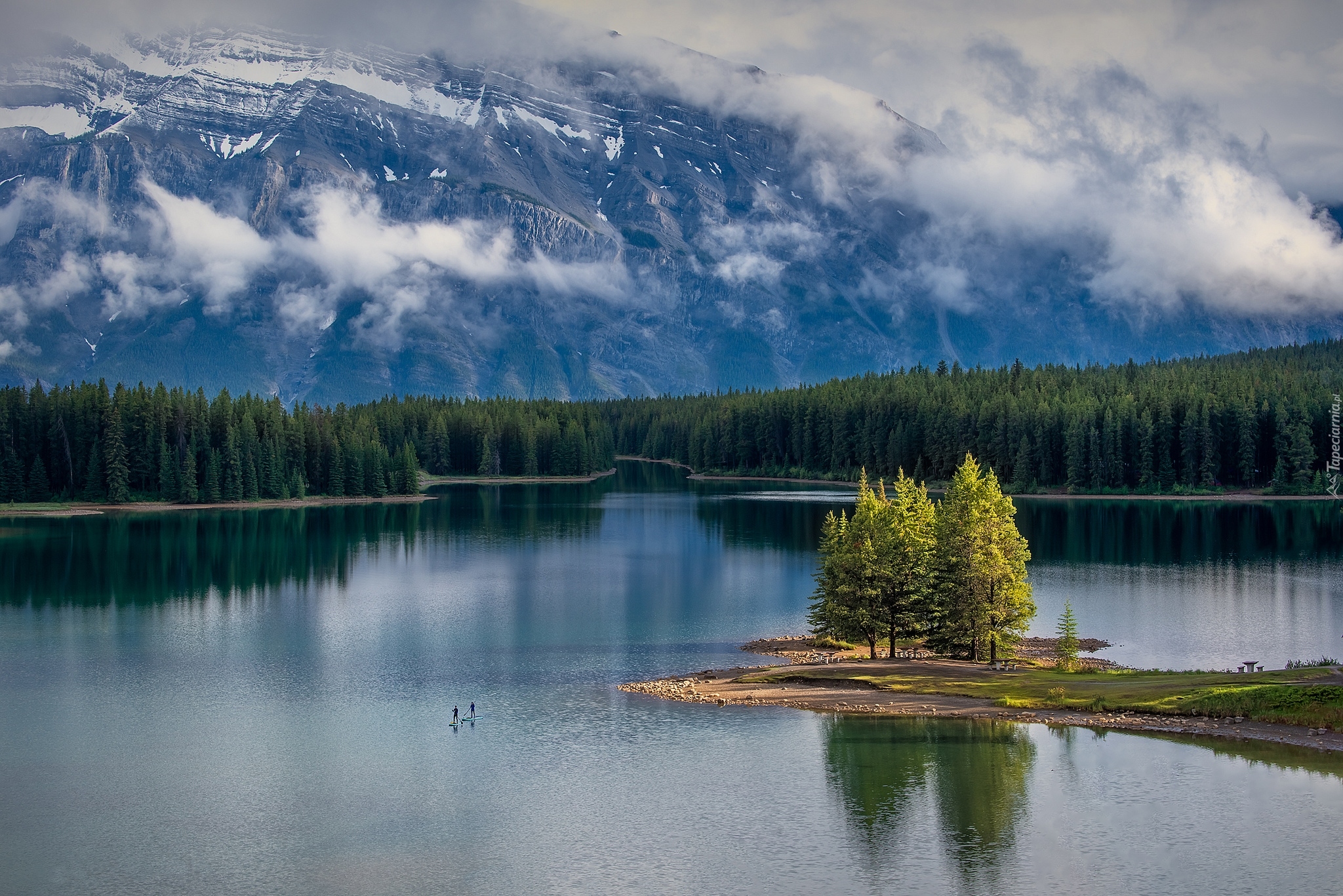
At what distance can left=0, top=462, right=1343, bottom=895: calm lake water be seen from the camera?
40.9m

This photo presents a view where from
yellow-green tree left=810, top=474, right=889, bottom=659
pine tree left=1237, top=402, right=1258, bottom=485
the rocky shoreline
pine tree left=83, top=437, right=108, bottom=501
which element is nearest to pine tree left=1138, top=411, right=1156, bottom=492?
pine tree left=1237, top=402, right=1258, bottom=485

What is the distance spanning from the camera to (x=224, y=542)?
453 feet

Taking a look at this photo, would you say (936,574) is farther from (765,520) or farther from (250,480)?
(250,480)

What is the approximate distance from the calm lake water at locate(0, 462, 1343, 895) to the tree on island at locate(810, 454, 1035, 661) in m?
7.77

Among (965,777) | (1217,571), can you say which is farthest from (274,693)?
(1217,571)

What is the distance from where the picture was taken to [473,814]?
46.0m

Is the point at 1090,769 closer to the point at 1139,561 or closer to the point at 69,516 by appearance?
the point at 1139,561

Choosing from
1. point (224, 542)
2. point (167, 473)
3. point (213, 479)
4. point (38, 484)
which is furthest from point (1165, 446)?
point (38, 484)

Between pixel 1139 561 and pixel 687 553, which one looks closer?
pixel 1139 561

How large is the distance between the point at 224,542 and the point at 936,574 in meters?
96.5

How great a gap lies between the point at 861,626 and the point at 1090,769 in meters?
20.7

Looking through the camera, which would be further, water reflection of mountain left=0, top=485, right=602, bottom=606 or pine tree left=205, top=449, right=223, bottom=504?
pine tree left=205, top=449, right=223, bottom=504

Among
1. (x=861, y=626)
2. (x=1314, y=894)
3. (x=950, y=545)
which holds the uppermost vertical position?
(x=950, y=545)

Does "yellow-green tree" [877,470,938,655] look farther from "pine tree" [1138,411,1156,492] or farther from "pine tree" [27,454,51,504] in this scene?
"pine tree" [27,454,51,504]
